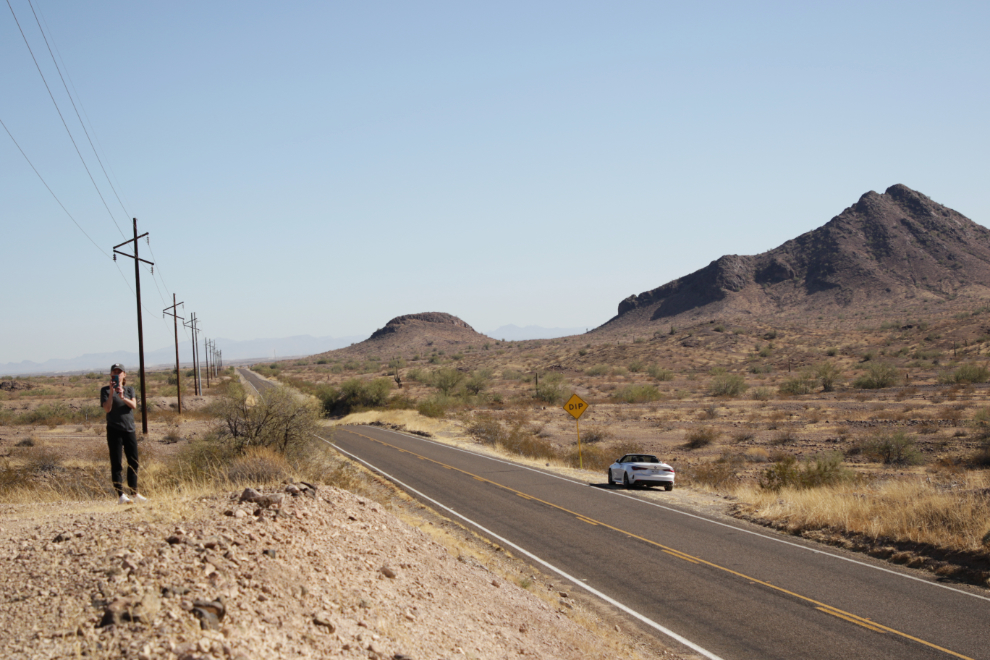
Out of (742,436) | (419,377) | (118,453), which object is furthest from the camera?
(419,377)

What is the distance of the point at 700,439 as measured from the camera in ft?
120

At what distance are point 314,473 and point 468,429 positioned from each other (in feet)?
94.9

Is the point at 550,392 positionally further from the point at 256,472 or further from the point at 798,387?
the point at 256,472

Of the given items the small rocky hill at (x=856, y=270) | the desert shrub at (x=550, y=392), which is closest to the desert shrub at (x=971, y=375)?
the desert shrub at (x=550, y=392)

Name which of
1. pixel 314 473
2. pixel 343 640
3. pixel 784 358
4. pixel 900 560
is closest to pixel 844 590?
pixel 900 560

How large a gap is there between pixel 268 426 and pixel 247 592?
11341 mm

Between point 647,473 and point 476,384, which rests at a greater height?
point 476,384

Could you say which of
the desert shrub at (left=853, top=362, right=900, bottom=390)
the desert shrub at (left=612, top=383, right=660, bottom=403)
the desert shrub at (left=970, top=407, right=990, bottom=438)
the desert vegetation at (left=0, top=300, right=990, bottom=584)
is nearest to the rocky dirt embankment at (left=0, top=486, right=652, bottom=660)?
the desert vegetation at (left=0, top=300, right=990, bottom=584)

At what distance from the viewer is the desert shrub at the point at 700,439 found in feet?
119

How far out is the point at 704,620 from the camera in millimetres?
9727

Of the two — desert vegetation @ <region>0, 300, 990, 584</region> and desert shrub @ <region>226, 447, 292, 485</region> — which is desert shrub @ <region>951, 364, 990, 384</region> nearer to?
desert vegetation @ <region>0, 300, 990, 584</region>

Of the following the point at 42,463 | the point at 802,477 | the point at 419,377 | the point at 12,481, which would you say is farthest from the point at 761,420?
the point at 419,377

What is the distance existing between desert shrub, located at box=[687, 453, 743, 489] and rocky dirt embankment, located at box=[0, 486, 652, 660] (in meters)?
17.3

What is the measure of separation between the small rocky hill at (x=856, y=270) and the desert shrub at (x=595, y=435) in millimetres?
85813
